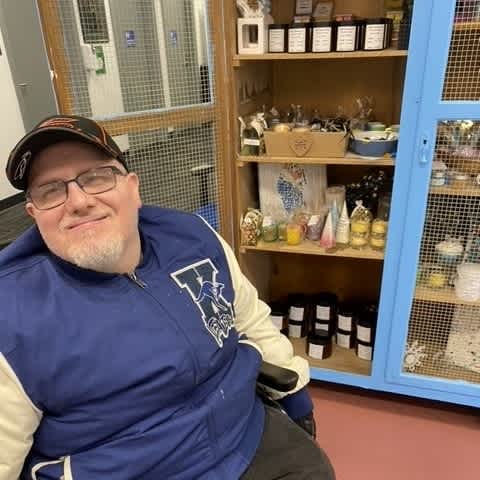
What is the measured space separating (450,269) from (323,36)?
0.99 meters

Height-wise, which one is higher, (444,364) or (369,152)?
(369,152)

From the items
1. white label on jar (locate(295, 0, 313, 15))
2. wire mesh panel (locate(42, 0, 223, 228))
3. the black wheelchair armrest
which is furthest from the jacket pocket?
white label on jar (locate(295, 0, 313, 15))

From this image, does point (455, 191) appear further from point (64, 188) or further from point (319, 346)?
point (64, 188)

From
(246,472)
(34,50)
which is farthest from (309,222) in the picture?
(34,50)

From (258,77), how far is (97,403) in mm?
1520

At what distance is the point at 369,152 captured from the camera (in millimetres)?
1693

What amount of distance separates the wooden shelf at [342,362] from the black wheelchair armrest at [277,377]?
0.88 metres

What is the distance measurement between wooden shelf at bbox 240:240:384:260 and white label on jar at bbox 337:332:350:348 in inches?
18.5

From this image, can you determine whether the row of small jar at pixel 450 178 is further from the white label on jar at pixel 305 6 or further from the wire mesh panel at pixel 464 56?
the white label on jar at pixel 305 6

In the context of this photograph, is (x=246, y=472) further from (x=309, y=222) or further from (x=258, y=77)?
(x=258, y=77)

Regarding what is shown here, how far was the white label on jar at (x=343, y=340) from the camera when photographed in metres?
2.17

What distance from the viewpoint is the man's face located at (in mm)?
985

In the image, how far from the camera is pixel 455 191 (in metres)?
1.58

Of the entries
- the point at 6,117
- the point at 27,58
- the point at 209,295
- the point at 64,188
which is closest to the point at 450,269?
the point at 209,295
